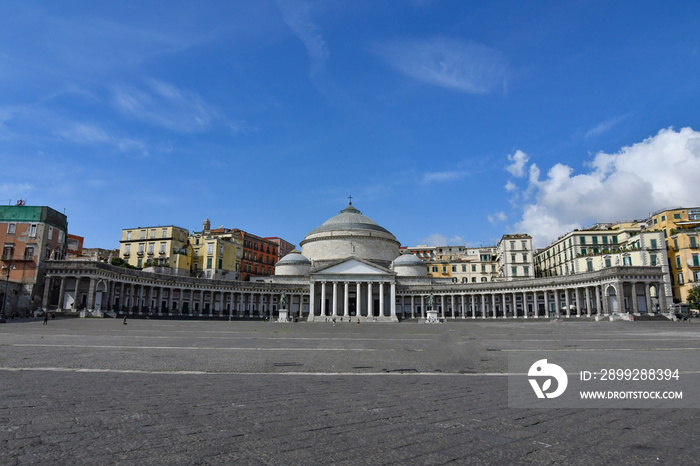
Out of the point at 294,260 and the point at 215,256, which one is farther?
the point at 294,260

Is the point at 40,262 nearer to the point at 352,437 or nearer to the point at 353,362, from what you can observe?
the point at 353,362

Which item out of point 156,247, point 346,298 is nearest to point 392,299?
point 346,298

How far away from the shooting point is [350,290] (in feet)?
260

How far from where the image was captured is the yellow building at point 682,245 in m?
63.8

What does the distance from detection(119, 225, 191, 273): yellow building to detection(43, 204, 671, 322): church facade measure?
7867mm

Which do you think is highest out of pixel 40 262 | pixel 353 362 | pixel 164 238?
pixel 164 238

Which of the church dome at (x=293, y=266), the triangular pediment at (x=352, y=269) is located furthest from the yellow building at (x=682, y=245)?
the church dome at (x=293, y=266)

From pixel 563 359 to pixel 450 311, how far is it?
70200 mm

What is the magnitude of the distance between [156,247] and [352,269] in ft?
109

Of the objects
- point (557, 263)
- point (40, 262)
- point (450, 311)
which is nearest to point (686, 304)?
point (557, 263)

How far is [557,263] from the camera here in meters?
85.2

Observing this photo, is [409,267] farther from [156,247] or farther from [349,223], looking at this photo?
[156,247]

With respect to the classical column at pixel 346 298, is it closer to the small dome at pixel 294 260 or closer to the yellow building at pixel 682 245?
the small dome at pixel 294 260

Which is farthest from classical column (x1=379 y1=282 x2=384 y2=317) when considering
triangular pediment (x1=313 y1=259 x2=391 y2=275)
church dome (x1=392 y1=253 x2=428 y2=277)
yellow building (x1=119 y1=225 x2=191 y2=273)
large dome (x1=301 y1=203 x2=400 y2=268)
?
yellow building (x1=119 y1=225 x2=191 y2=273)
